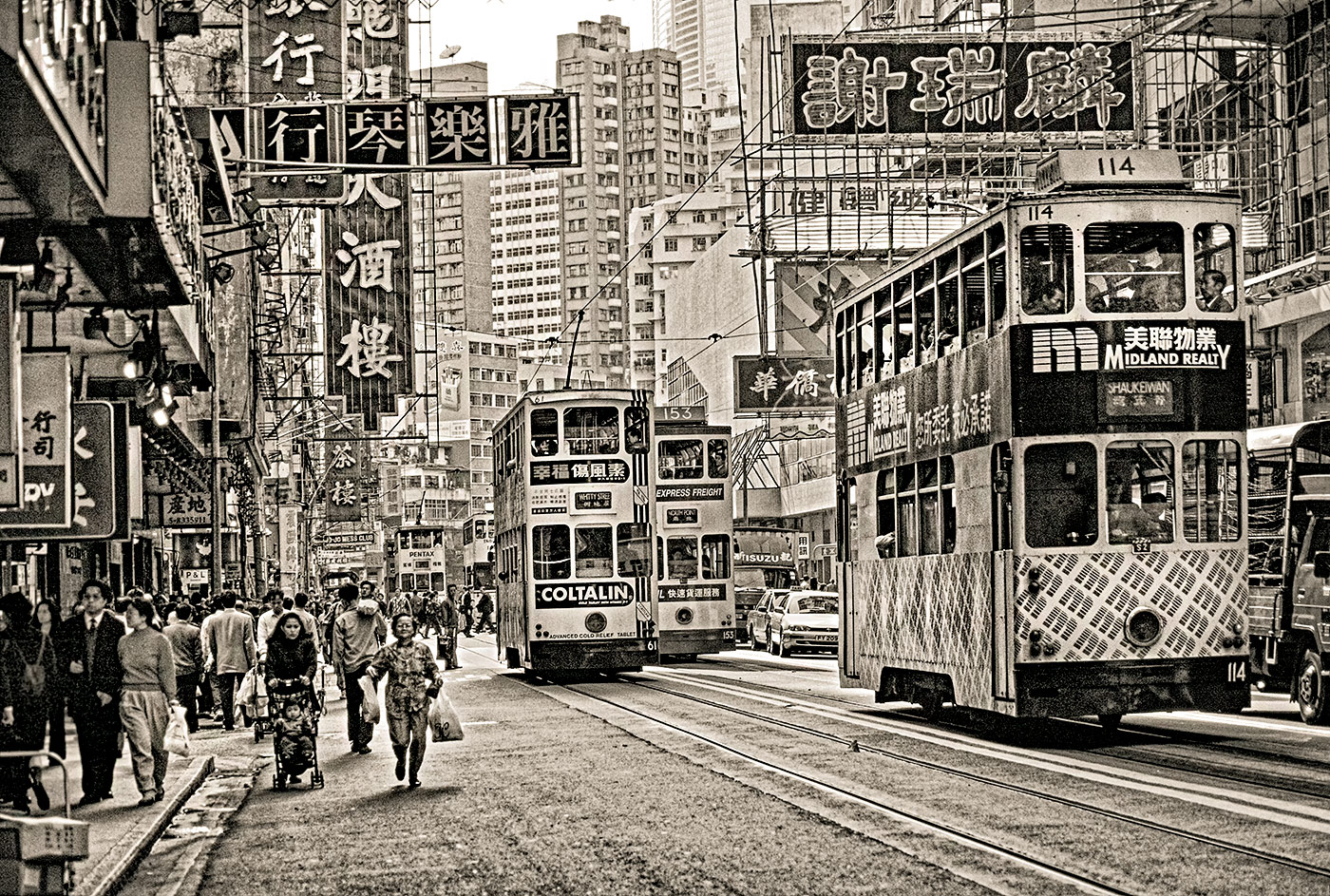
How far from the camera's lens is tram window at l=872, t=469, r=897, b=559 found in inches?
822

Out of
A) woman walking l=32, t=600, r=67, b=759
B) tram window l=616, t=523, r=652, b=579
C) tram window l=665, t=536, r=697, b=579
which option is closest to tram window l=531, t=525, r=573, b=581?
tram window l=616, t=523, r=652, b=579

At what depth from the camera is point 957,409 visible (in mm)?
18406

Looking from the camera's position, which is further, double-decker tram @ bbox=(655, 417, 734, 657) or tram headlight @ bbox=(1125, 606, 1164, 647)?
double-decker tram @ bbox=(655, 417, 734, 657)

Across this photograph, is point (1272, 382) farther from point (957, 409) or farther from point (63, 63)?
point (63, 63)

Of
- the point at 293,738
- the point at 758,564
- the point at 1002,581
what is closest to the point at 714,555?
the point at 758,564

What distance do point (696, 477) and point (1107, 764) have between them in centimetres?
2305

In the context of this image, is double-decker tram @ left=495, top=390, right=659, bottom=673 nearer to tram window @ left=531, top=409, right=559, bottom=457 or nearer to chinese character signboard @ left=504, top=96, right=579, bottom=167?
tram window @ left=531, top=409, right=559, bottom=457

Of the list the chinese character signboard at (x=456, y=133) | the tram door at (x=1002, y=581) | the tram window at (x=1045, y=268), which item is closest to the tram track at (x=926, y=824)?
the tram door at (x=1002, y=581)

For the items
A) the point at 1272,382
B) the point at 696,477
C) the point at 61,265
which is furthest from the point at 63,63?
the point at 1272,382

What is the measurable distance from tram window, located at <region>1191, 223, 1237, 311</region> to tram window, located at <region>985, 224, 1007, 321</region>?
1682 millimetres

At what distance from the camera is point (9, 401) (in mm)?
10648

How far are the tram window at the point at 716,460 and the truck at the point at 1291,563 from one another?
12877mm

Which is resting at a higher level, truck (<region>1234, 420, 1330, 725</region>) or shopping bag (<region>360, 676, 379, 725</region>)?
A: truck (<region>1234, 420, 1330, 725</region>)

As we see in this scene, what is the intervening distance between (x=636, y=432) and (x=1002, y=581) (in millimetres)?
13488
